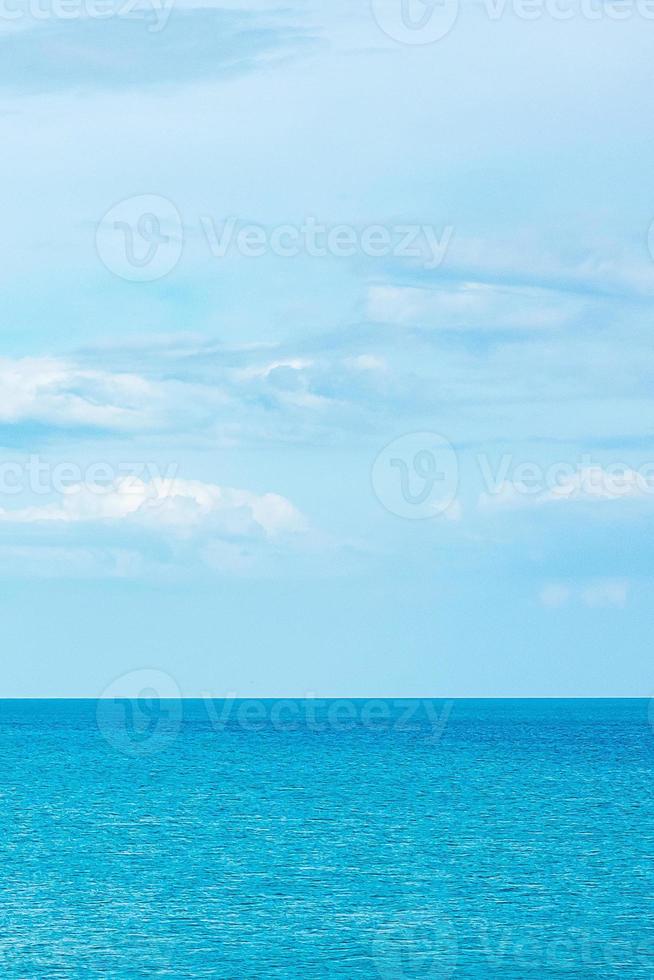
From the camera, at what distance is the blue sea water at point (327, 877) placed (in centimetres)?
5297

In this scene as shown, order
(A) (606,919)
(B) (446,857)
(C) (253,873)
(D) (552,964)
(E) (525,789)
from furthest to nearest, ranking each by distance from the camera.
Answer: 1. (E) (525,789)
2. (B) (446,857)
3. (C) (253,873)
4. (A) (606,919)
5. (D) (552,964)

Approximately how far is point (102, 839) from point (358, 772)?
60918 mm

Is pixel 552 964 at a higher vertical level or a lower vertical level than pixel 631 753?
lower

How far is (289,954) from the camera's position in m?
53.3

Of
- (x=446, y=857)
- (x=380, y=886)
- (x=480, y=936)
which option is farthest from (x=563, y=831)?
(x=480, y=936)

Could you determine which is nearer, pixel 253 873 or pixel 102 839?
pixel 253 873

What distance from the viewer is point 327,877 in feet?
233

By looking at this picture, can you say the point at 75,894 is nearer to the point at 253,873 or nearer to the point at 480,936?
the point at 253,873

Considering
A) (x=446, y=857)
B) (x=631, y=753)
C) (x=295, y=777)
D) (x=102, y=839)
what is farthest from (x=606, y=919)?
(x=631, y=753)

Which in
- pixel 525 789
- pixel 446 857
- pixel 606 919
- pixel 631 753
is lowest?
pixel 606 919

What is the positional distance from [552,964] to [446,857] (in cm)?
2675

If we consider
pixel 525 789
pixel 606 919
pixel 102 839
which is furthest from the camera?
pixel 525 789

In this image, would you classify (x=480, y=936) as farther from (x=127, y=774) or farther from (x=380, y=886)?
(x=127, y=774)

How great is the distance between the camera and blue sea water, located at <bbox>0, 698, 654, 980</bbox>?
52969mm
